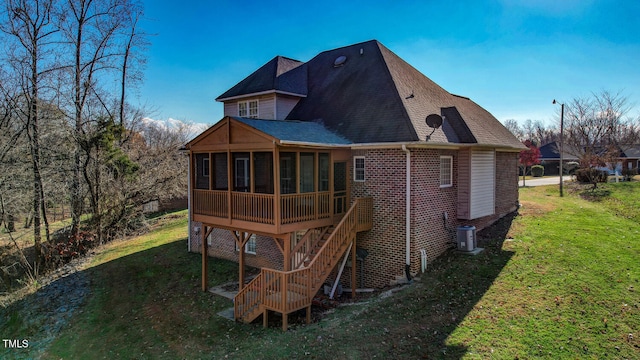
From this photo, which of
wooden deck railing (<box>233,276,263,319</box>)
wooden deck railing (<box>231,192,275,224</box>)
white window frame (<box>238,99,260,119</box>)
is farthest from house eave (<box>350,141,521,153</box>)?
white window frame (<box>238,99,260,119</box>)

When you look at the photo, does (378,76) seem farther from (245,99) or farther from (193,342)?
(193,342)

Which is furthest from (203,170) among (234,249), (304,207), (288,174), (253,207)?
(304,207)

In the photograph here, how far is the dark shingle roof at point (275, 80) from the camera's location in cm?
1739

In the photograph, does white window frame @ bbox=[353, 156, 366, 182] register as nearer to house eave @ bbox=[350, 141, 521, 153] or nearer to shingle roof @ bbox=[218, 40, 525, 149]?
house eave @ bbox=[350, 141, 521, 153]

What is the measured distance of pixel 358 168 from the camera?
13.5 m

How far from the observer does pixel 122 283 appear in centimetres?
1647

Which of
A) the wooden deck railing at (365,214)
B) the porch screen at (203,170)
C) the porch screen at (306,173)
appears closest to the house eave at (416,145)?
the wooden deck railing at (365,214)

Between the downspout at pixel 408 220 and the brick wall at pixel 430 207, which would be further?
the brick wall at pixel 430 207

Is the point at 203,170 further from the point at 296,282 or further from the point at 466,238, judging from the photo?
the point at 466,238

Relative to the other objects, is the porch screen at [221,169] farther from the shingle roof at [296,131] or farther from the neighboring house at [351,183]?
the shingle roof at [296,131]

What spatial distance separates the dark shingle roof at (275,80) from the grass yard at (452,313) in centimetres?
810

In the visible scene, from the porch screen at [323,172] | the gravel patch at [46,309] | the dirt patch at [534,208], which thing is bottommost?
the gravel patch at [46,309]

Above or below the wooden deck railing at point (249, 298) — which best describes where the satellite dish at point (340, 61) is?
above

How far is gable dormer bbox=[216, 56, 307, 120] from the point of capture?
56.3ft
